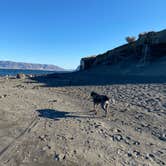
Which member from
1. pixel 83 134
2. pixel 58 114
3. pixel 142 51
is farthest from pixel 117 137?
pixel 142 51

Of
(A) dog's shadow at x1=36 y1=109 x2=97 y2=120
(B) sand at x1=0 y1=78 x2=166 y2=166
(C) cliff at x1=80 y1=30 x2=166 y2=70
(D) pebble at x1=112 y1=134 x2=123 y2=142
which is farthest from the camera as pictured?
(C) cliff at x1=80 y1=30 x2=166 y2=70

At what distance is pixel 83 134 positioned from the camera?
9258mm

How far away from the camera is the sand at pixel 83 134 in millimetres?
7062

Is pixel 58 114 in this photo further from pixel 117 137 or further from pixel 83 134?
pixel 117 137

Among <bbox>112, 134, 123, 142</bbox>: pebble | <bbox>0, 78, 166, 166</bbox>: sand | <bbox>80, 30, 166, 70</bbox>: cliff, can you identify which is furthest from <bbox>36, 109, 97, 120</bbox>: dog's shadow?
<bbox>80, 30, 166, 70</bbox>: cliff

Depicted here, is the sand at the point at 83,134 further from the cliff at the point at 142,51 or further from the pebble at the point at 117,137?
the cliff at the point at 142,51

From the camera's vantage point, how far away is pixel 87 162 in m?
6.85

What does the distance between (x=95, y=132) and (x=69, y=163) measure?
292 centimetres

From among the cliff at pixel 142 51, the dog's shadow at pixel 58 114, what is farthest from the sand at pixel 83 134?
the cliff at pixel 142 51

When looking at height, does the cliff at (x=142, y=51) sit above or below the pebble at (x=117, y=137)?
above

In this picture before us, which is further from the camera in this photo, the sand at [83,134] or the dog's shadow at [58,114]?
the dog's shadow at [58,114]

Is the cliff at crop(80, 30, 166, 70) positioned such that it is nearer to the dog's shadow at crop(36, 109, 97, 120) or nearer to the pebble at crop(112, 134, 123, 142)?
the dog's shadow at crop(36, 109, 97, 120)

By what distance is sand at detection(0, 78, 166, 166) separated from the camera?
706 centimetres

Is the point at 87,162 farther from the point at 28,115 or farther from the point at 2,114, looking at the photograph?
the point at 2,114
